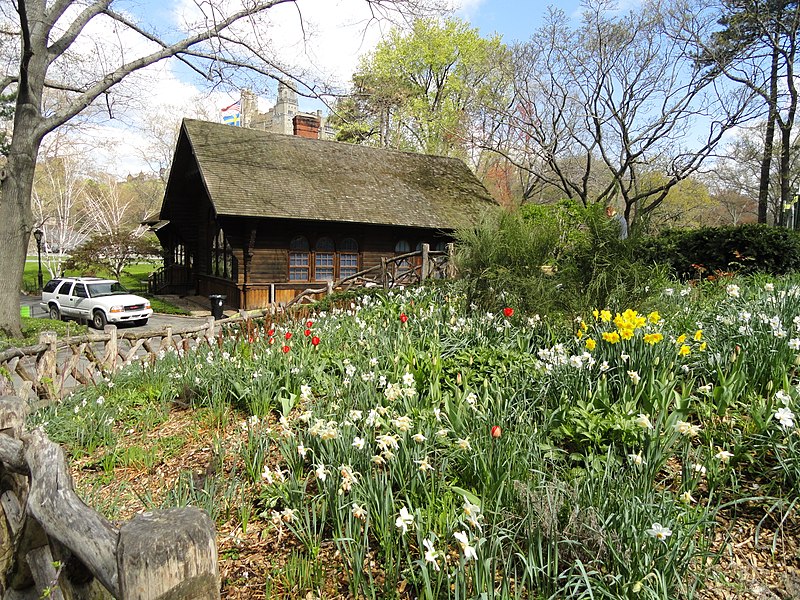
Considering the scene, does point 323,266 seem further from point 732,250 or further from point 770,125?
point 770,125

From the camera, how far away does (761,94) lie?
19.2 metres

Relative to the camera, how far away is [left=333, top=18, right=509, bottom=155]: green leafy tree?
3334cm

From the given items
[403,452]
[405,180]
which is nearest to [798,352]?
[403,452]

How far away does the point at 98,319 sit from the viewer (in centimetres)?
1634

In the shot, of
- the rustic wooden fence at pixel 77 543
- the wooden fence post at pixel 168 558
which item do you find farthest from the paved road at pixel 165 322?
the wooden fence post at pixel 168 558

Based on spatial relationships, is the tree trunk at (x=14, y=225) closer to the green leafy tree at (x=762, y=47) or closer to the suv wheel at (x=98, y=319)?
the suv wheel at (x=98, y=319)

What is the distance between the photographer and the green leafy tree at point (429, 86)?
33344 mm

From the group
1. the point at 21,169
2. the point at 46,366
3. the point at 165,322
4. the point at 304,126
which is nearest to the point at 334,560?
the point at 46,366

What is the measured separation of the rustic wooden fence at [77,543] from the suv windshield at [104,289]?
15.8 meters

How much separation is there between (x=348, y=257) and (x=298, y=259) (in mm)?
2035

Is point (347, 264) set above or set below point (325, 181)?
below

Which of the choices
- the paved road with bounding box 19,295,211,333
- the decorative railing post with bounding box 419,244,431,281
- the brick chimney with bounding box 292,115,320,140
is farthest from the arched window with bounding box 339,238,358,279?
the brick chimney with bounding box 292,115,320,140

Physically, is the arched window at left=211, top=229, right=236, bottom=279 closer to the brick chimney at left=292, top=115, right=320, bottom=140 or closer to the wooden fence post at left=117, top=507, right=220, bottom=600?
the brick chimney at left=292, top=115, right=320, bottom=140

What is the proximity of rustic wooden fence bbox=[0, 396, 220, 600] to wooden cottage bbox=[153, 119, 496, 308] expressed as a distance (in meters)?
13.3
